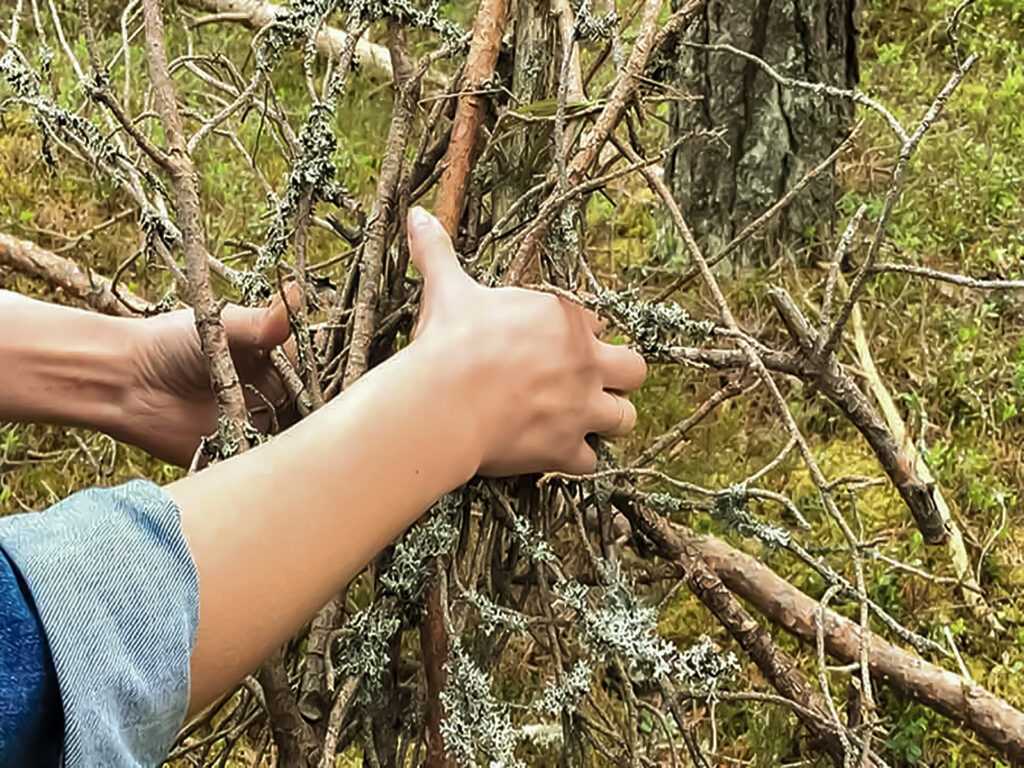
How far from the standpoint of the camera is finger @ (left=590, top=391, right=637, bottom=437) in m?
0.88

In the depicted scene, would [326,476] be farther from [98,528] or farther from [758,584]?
[758,584]

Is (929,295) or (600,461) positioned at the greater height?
(600,461)

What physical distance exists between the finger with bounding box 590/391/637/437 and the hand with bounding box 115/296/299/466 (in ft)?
1.00

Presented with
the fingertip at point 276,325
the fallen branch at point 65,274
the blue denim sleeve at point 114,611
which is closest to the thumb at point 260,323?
the fingertip at point 276,325

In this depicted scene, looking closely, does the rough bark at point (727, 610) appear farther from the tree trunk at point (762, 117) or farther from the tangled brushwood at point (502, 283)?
the tree trunk at point (762, 117)

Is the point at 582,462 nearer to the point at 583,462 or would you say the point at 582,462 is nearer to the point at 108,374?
the point at 583,462

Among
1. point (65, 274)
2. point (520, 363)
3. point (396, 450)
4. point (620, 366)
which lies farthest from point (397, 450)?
point (65, 274)

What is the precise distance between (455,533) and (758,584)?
0.53 m

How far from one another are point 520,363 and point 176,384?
0.43 metres

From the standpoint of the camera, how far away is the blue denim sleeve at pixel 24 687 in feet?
1.69

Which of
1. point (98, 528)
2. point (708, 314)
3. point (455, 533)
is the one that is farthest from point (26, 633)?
point (708, 314)

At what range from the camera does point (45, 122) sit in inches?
40.2

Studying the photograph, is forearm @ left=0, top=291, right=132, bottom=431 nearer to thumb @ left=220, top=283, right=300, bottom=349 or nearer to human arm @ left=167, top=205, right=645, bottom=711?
thumb @ left=220, top=283, right=300, bottom=349

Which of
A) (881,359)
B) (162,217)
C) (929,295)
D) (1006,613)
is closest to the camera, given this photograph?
(162,217)
